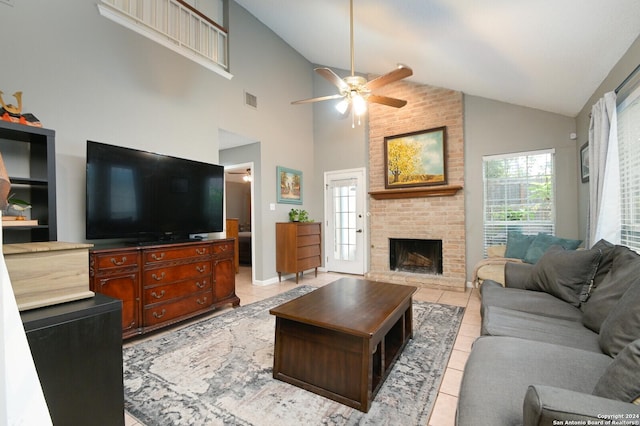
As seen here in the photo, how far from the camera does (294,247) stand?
4641 mm

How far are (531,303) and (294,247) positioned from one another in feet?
10.6

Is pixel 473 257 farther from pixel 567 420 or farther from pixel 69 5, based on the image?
pixel 69 5

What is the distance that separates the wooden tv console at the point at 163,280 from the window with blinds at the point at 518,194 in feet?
12.2

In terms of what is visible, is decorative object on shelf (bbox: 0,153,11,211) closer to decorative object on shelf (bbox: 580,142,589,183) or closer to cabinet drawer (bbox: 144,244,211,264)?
cabinet drawer (bbox: 144,244,211,264)

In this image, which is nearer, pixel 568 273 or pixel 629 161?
pixel 568 273

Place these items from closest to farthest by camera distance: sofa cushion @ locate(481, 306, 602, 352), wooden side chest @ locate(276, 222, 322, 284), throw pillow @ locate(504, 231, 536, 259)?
1. sofa cushion @ locate(481, 306, 602, 352)
2. throw pillow @ locate(504, 231, 536, 259)
3. wooden side chest @ locate(276, 222, 322, 284)

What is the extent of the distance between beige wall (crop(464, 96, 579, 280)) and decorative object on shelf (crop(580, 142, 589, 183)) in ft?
0.84

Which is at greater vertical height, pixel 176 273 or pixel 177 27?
pixel 177 27

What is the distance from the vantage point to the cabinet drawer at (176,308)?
264 cm

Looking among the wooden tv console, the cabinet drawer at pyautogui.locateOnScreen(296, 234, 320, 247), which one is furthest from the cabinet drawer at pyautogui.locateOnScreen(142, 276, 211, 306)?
the cabinet drawer at pyautogui.locateOnScreen(296, 234, 320, 247)

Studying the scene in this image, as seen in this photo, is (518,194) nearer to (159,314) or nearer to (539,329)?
(539,329)

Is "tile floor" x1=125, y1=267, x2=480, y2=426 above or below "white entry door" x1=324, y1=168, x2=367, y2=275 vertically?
below

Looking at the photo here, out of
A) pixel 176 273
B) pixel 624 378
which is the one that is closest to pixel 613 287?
pixel 624 378

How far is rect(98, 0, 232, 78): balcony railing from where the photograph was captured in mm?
2886
